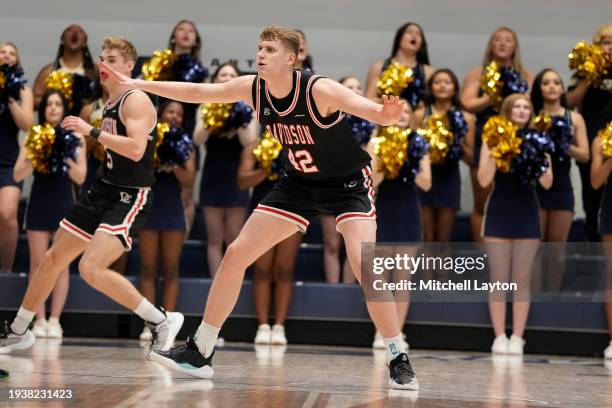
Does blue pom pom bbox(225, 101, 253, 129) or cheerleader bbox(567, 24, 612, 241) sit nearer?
blue pom pom bbox(225, 101, 253, 129)

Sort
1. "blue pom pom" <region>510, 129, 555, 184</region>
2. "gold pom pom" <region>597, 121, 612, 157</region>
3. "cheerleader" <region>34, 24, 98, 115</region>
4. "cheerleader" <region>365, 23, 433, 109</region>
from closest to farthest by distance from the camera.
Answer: "gold pom pom" <region>597, 121, 612, 157</region> → "blue pom pom" <region>510, 129, 555, 184</region> → "cheerleader" <region>365, 23, 433, 109</region> → "cheerleader" <region>34, 24, 98, 115</region>

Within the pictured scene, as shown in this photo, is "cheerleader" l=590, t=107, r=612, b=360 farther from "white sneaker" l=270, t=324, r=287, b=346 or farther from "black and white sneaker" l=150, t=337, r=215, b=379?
"black and white sneaker" l=150, t=337, r=215, b=379

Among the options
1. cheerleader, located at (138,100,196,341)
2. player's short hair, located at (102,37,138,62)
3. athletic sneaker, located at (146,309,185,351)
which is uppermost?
player's short hair, located at (102,37,138,62)

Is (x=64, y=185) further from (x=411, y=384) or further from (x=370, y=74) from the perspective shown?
(x=411, y=384)

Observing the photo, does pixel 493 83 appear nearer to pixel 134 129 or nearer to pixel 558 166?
pixel 558 166

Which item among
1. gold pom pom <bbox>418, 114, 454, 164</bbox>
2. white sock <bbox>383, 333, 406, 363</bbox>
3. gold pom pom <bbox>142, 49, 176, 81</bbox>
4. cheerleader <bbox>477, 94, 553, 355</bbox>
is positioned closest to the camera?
white sock <bbox>383, 333, 406, 363</bbox>

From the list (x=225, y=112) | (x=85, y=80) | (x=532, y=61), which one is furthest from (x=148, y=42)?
(x=532, y=61)

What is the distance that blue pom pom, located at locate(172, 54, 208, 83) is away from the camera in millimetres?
8750

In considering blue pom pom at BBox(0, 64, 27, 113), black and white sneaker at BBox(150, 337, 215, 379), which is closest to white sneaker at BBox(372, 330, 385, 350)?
black and white sneaker at BBox(150, 337, 215, 379)

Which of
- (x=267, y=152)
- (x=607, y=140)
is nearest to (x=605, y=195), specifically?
(x=607, y=140)

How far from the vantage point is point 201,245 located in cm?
924

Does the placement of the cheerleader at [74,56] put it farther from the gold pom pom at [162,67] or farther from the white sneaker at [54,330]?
the white sneaker at [54,330]

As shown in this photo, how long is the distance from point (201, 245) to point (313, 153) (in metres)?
3.90

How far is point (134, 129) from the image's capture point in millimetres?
6375
